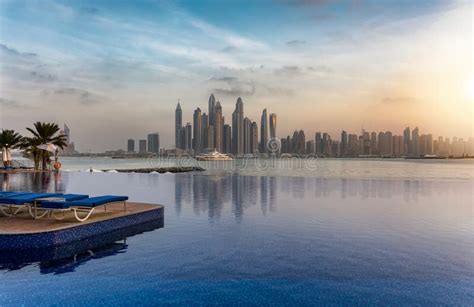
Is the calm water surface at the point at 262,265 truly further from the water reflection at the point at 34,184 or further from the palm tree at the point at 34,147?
the palm tree at the point at 34,147

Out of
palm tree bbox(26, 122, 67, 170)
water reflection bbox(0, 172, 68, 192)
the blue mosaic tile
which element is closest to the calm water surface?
the blue mosaic tile

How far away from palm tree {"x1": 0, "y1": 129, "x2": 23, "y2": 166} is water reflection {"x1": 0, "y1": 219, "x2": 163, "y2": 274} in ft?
128

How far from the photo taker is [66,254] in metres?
8.48

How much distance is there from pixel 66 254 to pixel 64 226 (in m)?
1.04

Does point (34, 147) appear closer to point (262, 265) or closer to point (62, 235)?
point (62, 235)

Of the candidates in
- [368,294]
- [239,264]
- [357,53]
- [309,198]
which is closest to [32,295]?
[239,264]

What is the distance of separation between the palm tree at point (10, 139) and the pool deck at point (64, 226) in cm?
3624

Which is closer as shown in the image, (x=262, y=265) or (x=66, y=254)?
(x=262, y=265)

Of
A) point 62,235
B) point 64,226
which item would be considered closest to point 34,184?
point 64,226

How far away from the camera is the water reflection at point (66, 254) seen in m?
7.60

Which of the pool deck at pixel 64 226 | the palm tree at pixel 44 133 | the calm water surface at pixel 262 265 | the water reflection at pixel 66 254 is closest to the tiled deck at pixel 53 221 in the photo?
the pool deck at pixel 64 226

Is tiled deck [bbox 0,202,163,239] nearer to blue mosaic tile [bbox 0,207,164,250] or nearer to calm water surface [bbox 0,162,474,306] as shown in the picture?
blue mosaic tile [bbox 0,207,164,250]

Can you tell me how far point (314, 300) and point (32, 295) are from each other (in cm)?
485

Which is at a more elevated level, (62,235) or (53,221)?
(53,221)
